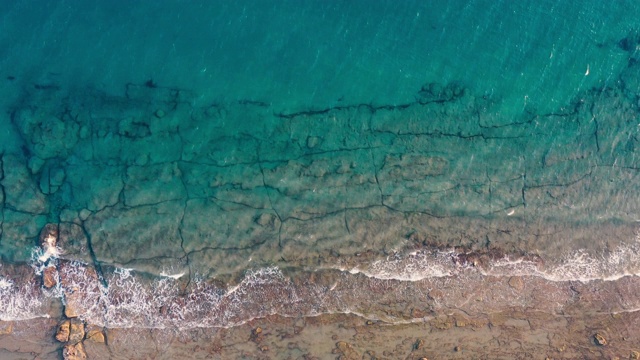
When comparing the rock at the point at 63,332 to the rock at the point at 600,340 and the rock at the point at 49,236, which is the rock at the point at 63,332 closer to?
the rock at the point at 49,236

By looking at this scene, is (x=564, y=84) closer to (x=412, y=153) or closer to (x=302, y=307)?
(x=412, y=153)

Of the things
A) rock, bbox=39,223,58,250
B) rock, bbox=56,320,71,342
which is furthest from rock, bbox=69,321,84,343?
rock, bbox=39,223,58,250

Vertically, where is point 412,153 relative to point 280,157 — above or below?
below

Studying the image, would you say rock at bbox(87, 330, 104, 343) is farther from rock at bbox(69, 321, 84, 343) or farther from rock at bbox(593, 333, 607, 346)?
rock at bbox(593, 333, 607, 346)

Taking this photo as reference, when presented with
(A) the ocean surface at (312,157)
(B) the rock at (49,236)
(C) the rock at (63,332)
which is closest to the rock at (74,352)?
(C) the rock at (63,332)

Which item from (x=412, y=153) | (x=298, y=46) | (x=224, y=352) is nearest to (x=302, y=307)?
(x=224, y=352)

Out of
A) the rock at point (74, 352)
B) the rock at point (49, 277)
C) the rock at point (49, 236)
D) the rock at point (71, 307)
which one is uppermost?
the rock at point (49, 236)
